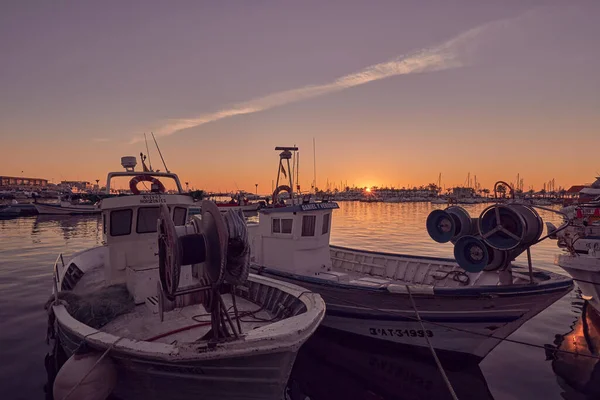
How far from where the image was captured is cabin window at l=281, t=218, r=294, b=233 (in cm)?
1337

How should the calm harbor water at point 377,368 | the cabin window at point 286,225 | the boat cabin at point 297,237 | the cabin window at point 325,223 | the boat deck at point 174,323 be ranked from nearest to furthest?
the boat deck at point 174,323
the calm harbor water at point 377,368
the boat cabin at point 297,237
the cabin window at point 286,225
the cabin window at point 325,223

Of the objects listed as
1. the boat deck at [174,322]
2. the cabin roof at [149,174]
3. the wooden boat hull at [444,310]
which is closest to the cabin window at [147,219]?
the cabin roof at [149,174]

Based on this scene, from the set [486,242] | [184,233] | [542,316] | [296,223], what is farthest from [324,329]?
[542,316]

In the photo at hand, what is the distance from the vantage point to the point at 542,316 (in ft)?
48.0

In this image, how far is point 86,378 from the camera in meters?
5.70

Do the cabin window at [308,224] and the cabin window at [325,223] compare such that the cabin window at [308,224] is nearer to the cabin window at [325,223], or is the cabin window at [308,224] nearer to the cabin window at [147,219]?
the cabin window at [325,223]

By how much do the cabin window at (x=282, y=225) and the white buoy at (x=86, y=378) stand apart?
→ 26.7 feet

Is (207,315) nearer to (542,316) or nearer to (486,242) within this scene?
(486,242)

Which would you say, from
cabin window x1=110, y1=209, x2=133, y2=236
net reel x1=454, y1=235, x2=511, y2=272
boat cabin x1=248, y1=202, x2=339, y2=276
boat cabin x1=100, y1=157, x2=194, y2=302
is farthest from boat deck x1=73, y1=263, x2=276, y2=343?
net reel x1=454, y1=235, x2=511, y2=272

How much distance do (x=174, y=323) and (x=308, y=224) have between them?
664 centimetres

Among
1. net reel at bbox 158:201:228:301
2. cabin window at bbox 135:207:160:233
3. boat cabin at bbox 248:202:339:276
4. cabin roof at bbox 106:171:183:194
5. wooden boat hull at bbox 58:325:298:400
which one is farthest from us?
boat cabin at bbox 248:202:339:276

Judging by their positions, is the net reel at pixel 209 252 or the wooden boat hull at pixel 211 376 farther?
the wooden boat hull at pixel 211 376

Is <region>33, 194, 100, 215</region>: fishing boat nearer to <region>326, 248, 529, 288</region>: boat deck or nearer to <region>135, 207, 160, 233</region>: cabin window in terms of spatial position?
<region>326, 248, 529, 288</region>: boat deck

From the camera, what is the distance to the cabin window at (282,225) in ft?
44.0
